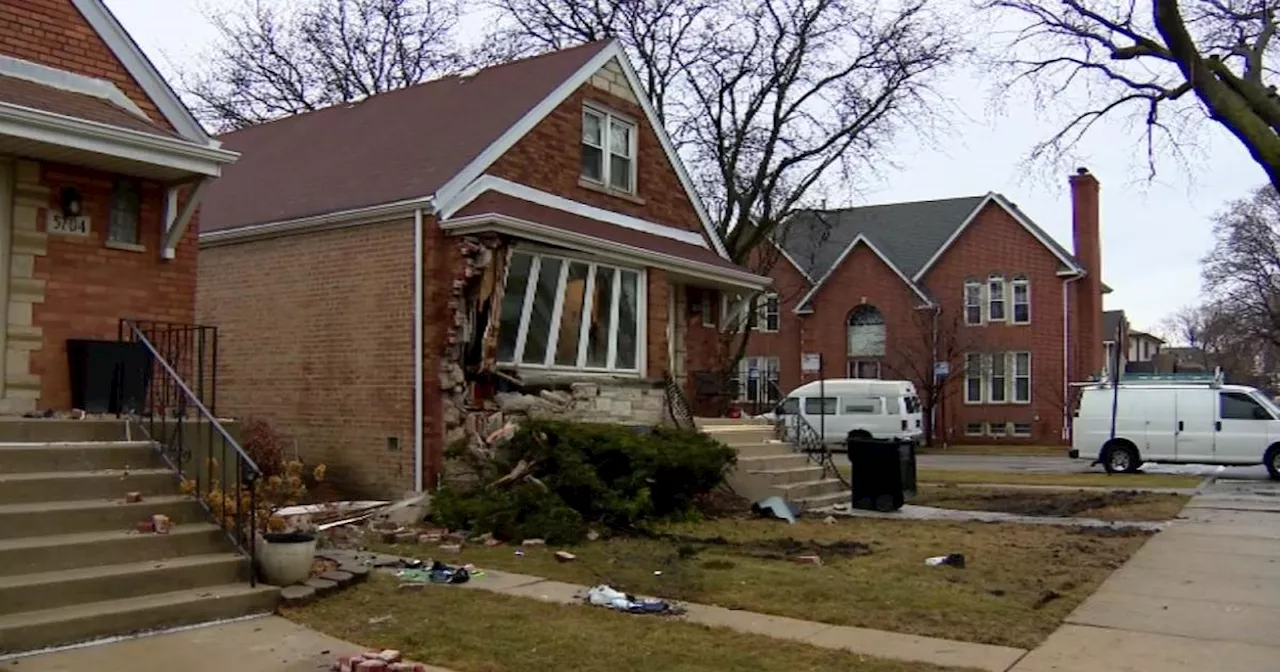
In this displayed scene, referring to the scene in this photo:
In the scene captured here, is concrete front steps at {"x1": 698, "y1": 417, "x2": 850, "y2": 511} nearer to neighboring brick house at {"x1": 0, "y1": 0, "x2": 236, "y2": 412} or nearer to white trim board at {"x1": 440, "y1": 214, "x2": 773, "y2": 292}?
white trim board at {"x1": 440, "y1": 214, "x2": 773, "y2": 292}

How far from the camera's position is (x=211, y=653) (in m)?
6.38

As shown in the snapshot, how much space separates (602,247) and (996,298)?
101ft

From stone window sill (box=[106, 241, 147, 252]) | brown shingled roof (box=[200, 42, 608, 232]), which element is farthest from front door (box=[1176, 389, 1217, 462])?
stone window sill (box=[106, 241, 147, 252])

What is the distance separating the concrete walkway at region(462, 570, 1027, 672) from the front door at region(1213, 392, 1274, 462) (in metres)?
18.9

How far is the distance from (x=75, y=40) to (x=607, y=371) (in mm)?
8243

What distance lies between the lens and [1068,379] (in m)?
40.0

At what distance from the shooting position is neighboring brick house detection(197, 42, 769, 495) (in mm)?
13492

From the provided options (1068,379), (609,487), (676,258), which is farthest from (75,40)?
(1068,379)

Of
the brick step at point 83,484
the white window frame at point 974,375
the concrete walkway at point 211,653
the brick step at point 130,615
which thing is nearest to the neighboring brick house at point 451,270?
the brick step at point 83,484

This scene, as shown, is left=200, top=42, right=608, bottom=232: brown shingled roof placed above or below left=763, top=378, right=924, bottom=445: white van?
above

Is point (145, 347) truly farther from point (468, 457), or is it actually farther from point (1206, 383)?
point (1206, 383)

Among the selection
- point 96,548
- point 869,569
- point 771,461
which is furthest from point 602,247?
point 96,548

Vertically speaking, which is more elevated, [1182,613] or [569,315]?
[569,315]

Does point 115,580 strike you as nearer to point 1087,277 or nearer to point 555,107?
point 555,107
